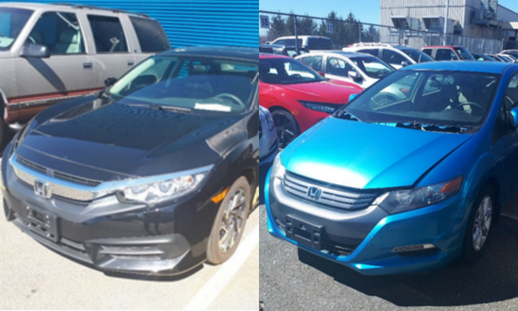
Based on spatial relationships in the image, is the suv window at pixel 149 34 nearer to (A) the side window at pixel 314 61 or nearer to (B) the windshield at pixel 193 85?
(B) the windshield at pixel 193 85

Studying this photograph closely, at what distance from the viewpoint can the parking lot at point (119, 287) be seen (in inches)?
99.9

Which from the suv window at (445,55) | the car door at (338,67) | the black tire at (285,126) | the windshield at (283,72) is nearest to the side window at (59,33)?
the windshield at (283,72)

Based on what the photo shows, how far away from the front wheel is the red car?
5.16ft

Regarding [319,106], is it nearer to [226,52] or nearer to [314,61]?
[226,52]

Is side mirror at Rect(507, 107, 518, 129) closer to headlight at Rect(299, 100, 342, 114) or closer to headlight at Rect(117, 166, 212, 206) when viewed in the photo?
headlight at Rect(299, 100, 342, 114)

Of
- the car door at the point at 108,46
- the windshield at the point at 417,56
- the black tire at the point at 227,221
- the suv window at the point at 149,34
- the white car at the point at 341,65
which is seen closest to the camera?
the black tire at the point at 227,221

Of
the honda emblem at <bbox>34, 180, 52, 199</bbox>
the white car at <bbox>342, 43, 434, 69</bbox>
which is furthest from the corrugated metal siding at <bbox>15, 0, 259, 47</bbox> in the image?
the white car at <bbox>342, 43, 434, 69</bbox>

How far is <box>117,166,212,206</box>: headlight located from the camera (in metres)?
2.48

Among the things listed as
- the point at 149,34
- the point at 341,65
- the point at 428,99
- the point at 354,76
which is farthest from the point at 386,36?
the point at 428,99

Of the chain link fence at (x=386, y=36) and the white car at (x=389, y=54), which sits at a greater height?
the chain link fence at (x=386, y=36)

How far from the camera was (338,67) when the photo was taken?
28.6 ft

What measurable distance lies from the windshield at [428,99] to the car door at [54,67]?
11.7 ft

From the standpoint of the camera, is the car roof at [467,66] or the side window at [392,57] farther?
the side window at [392,57]

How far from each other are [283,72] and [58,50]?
2879 millimetres
